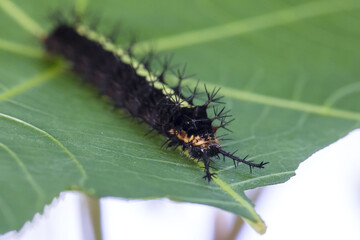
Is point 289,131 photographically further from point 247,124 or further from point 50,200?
point 50,200

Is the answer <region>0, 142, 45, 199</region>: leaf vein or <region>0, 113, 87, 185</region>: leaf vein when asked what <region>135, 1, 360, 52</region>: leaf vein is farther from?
<region>0, 142, 45, 199</region>: leaf vein

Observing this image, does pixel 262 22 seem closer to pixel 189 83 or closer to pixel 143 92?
pixel 189 83

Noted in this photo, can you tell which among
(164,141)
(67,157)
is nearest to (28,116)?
(67,157)

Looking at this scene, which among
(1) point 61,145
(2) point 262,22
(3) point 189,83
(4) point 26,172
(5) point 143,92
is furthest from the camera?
(2) point 262,22

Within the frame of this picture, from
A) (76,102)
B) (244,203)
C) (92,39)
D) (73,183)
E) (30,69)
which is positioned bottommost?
(244,203)

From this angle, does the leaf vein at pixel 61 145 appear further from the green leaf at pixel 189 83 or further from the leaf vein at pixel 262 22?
the leaf vein at pixel 262 22

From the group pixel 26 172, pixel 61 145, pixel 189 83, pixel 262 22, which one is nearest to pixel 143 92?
pixel 189 83

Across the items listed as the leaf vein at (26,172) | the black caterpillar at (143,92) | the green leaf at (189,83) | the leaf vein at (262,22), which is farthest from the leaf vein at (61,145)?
the leaf vein at (262,22)
